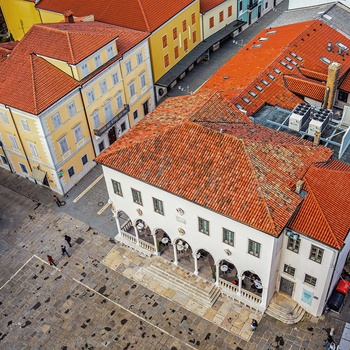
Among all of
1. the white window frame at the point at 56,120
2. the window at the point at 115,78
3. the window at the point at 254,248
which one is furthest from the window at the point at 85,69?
the window at the point at 254,248

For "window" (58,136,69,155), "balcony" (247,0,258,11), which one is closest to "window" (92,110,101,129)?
"window" (58,136,69,155)

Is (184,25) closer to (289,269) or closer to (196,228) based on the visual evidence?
(196,228)

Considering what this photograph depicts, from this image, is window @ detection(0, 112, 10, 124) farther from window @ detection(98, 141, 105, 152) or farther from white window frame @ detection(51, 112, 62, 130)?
window @ detection(98, 141, 105, 152)

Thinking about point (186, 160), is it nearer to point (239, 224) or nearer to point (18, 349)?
point (239, 224)

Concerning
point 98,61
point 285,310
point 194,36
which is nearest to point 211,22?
point 194,36

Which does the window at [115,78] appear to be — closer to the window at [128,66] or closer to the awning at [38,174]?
the window at [128,66]

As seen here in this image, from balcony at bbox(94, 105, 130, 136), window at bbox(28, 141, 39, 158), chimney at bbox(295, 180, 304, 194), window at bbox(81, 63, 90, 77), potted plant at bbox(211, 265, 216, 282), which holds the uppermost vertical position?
window at bbox(81, 63, 90, 77)
